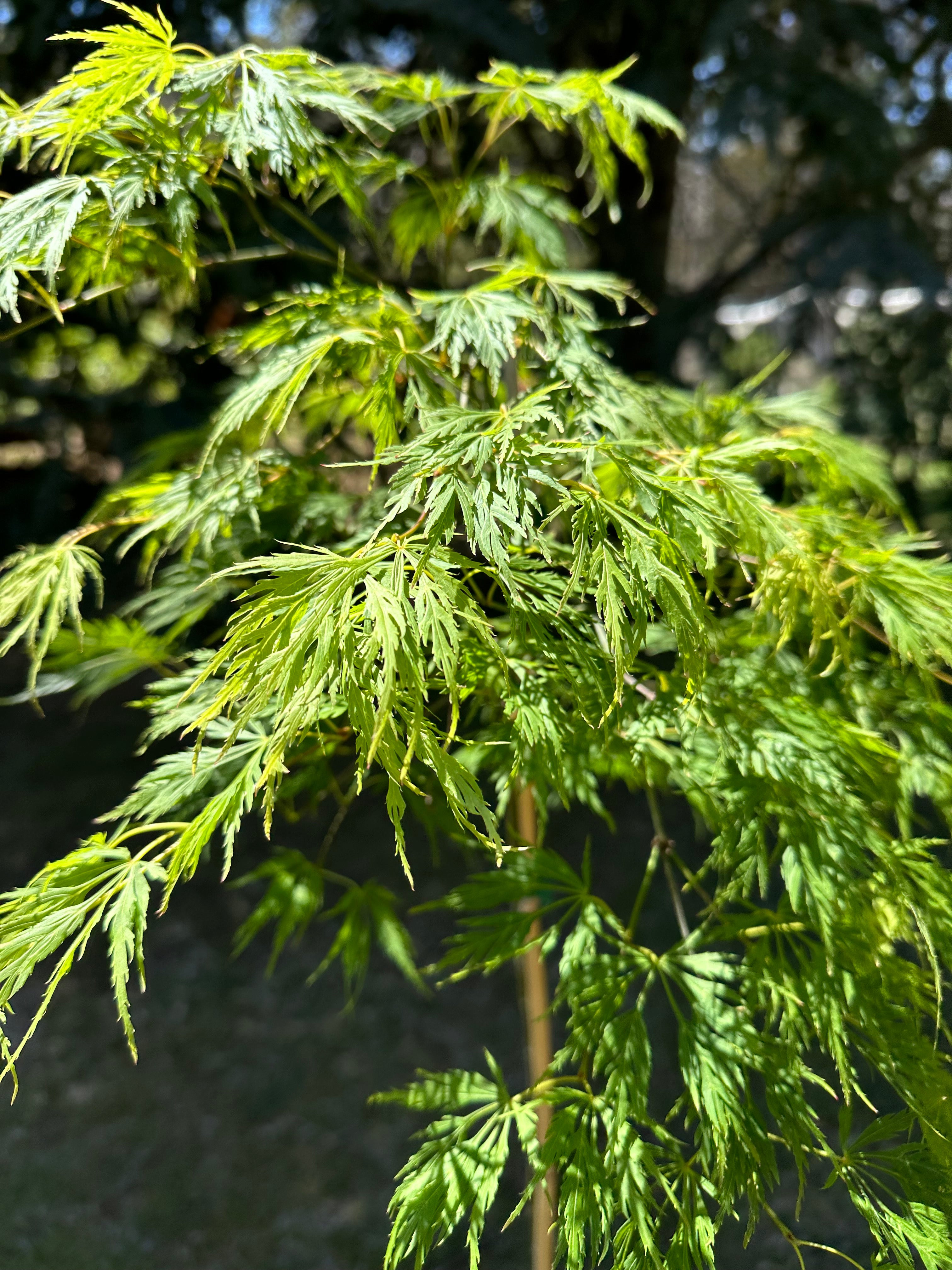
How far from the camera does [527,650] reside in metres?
0.87

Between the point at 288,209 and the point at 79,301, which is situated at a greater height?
the point at 288,209

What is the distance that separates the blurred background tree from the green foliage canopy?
4.38ft

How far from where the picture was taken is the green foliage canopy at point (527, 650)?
69 cm

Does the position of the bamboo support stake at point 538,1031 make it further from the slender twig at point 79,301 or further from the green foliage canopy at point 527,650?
the slender twig at point 79,301

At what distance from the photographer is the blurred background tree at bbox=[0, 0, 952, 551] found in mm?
2320

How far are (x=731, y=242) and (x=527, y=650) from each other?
307cm

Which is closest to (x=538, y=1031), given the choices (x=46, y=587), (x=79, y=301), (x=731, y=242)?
(x=46, y=587)

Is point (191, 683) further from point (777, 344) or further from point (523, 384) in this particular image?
point (777, 344)

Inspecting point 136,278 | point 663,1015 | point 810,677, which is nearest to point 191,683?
point 136,278

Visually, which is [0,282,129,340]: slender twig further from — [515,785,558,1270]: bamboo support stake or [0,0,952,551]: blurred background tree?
[0,0,952,551]: blurred background tree

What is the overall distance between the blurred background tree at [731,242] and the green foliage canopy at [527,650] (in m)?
1.33

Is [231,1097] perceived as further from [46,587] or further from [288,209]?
[288,209]

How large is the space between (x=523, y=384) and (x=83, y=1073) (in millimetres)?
1689

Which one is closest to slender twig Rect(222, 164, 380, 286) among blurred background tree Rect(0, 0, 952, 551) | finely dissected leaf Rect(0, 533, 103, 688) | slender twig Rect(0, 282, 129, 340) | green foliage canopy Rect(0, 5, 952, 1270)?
green foliage canopy Rect(0, 5, 952, 1270)
